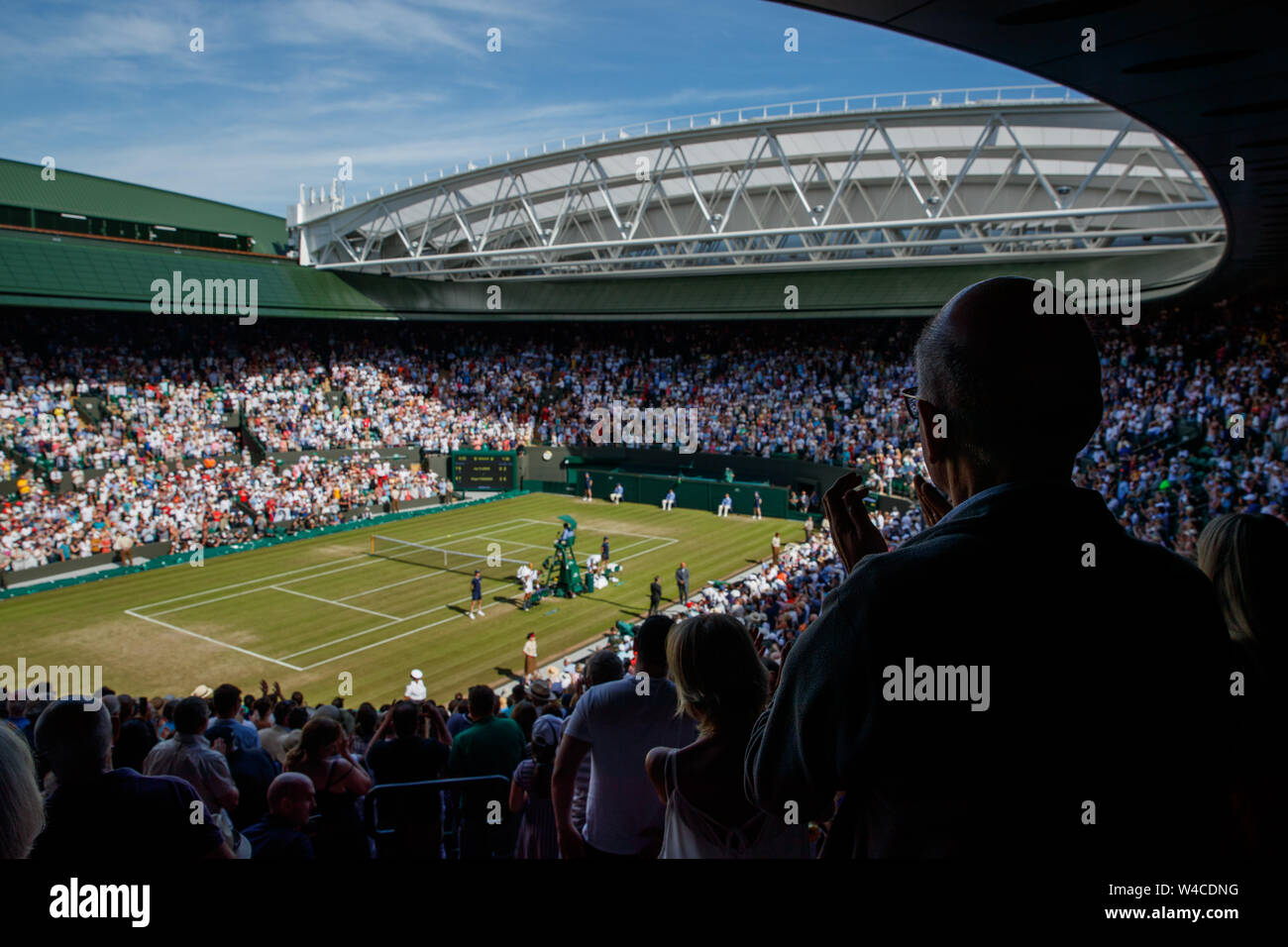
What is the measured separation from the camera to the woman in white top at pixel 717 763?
2.71 metres

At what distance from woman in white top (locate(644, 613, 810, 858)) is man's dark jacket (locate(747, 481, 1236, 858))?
4.34 feet

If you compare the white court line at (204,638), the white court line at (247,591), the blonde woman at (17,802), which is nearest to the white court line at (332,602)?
the white court line at (247,591)

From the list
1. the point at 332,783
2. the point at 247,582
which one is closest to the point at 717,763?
the point at 332,783

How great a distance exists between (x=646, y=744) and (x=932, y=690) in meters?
2.82

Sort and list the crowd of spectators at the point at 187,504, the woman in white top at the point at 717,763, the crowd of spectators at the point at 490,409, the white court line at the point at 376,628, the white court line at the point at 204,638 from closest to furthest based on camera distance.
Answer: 1. the woman in white top at the point at 717,763
2. the white court line at the point at 204,638
3. the white court line at the point at 376,628
4. the crowd of spectators at the point at 490,409
5. the crowd of spectators at the point at 187,504

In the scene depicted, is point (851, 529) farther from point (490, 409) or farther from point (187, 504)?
point (490, 409)

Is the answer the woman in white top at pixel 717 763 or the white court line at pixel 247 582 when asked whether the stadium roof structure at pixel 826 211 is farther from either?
the woman in white top at pixel 717 763

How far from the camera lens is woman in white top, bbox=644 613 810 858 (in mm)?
2711

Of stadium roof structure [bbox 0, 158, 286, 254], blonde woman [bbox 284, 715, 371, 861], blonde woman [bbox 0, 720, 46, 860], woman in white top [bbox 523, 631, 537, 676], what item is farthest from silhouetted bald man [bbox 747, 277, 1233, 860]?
stadium roof structure [bbox 0, 158, 286, 254]

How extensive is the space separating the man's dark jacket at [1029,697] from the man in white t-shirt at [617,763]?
2.61 m

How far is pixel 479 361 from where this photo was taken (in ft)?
160

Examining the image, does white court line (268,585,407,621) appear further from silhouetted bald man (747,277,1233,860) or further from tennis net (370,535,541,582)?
silhouetted bald man (747,277,1233,860)
